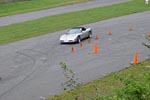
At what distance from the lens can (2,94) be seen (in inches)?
695

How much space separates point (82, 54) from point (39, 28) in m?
13.8

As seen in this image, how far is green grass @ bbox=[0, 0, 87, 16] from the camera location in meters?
53.4

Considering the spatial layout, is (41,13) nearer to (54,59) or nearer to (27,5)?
(27,5)

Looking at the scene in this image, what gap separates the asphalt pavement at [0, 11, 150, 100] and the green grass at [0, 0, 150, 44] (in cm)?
226

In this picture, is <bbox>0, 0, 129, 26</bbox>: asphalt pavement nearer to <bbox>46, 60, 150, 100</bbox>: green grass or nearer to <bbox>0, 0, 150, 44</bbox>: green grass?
<bbox>0, 0, 150, 44</bbox>: green grass

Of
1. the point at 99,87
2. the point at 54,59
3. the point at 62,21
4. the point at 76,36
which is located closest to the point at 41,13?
the point at 62,21

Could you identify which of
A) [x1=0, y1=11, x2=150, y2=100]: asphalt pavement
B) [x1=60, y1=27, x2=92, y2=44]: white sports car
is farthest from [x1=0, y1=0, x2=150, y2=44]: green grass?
[x1=60, y1=27, x2=92, y2=44]: white sports car

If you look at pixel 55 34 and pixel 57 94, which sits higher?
pixel 57 94

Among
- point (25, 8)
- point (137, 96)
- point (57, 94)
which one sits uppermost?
point (137, 96)

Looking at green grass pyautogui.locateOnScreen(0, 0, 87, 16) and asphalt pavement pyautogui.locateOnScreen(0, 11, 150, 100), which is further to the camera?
green grass pyautogui.locateOnScreen(0, 0, 87, 16)

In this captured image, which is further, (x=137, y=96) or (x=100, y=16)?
(x=100, y=16)

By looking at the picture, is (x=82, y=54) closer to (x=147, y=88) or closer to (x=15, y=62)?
(x=15, y=62)

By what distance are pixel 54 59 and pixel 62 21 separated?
18.0m

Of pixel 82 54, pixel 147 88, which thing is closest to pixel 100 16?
pixel 82 54
